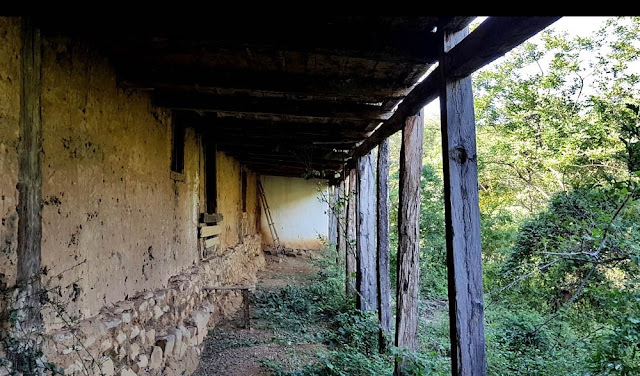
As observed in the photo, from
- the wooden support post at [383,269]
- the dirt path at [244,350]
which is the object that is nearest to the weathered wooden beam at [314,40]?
the wooden support post at [383,269]

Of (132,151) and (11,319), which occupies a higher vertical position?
(132,151)

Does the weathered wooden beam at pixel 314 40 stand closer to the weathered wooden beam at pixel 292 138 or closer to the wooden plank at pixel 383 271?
the wooden plank at pixel 383 271

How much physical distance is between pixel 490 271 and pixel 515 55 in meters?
9.00

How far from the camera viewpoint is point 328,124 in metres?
4.90

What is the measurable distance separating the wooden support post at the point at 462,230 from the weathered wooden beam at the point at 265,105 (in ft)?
5.73

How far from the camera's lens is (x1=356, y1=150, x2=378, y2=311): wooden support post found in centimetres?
584

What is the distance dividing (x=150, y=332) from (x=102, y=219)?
1271mm

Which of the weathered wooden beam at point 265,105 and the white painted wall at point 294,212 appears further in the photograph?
the white painted wall at point 294,212

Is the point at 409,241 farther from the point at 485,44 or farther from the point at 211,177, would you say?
the point at 211,177

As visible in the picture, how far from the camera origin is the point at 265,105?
389 centimetres

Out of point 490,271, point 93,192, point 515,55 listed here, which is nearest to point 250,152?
point 93,192

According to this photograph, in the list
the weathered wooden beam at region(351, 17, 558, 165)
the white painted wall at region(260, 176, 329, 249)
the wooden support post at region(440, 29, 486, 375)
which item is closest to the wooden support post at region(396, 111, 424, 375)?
the weathered wooden beam at region(351, 17, 558, 165)

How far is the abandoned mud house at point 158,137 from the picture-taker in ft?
6.67

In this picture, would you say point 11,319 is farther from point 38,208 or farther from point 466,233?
point 466,233
